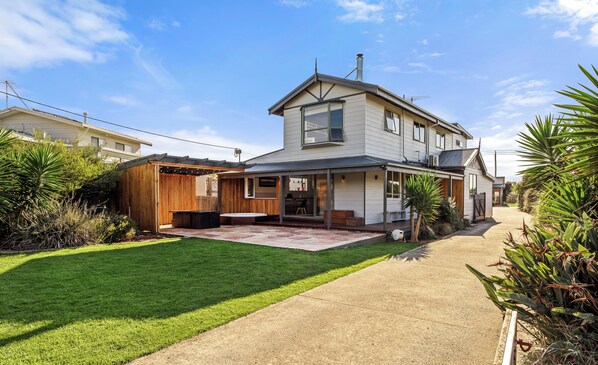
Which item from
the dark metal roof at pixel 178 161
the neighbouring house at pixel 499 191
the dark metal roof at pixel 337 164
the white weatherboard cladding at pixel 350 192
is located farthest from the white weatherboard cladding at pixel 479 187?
the neighbouring house at pixel 499 191

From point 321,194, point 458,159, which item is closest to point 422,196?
point 321,194

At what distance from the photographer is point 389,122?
14.8 metres

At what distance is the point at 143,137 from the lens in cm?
2862

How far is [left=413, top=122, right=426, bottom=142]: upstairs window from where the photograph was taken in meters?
16.7

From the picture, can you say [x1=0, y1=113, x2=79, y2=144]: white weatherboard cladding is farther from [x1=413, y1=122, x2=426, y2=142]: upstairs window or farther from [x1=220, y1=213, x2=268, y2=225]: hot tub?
[x1=413, y1=122, x2=426, y2=142]: upstairs window

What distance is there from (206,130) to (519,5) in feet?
94.7

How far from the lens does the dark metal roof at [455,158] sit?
17175 millimetres

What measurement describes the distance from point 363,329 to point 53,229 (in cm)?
889

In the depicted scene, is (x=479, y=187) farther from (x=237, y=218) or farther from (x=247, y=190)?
(x=237, y=218)

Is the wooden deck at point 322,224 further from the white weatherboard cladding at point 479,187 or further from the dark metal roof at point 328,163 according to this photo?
the white weatherboard cladding at point 479,187

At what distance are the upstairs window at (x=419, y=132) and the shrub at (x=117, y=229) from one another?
14.0 m

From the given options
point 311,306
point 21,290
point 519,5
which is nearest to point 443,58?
point 519,5

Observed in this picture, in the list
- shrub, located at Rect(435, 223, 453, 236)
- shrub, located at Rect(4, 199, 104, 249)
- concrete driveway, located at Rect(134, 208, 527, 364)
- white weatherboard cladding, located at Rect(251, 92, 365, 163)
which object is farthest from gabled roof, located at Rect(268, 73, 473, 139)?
shrub, located at Rect(4, 199, 104, 249)

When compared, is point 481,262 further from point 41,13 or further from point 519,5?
point 41,13
